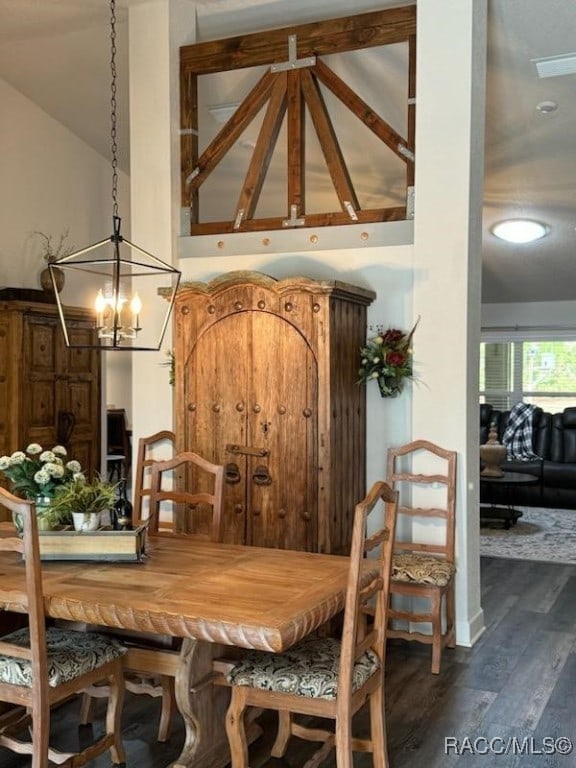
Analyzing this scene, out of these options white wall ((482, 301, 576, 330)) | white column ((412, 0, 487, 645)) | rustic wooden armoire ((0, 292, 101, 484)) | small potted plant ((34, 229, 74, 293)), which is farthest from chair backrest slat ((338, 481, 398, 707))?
white wall ((482, 301, 576, 330))

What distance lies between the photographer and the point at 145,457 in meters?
4.93

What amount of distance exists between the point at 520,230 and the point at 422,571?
427cm

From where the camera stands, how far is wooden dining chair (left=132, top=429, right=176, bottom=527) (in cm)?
399

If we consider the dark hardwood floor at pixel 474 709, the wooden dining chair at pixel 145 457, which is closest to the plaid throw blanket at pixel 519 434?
the dark hardwood floor at pixel 474 709

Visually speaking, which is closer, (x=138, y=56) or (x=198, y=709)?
(x=198, y=709)

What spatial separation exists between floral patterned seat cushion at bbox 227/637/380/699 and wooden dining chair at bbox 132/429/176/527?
4.23 feet

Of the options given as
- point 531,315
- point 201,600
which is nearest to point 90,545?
point 201,600

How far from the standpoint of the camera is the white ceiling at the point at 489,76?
454cm

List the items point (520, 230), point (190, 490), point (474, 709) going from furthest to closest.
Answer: point (520, 230) → point (190, 490) → point (474, 709)

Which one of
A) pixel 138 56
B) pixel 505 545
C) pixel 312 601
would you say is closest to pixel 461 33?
pixel 138 56

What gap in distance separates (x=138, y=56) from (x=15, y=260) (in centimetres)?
197

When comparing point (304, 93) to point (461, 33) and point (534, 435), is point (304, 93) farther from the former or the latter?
point (534, 435)

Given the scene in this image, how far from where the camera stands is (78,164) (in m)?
6.84

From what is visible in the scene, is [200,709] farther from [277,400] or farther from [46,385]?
[46,385]
